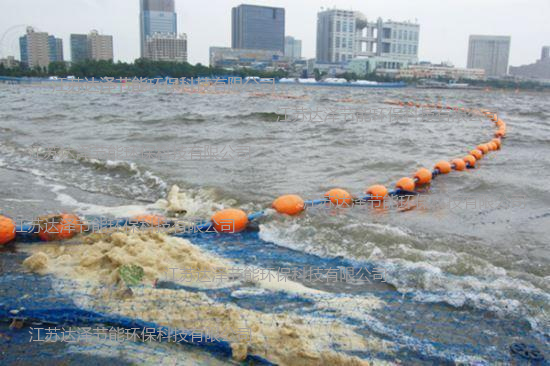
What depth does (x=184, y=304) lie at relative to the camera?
3354mm

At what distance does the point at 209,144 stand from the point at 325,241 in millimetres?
7542

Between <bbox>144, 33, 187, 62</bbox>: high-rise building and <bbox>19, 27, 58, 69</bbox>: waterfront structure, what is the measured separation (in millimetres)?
16240

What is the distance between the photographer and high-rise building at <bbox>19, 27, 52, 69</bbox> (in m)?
70.0

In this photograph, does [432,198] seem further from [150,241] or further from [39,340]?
[39,340]

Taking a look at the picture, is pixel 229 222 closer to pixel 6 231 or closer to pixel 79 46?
pixel 6 231

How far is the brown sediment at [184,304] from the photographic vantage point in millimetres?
2868

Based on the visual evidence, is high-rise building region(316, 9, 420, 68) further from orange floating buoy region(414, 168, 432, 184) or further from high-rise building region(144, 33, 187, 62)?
orange floating buoy region(414, 168, 432, 184)

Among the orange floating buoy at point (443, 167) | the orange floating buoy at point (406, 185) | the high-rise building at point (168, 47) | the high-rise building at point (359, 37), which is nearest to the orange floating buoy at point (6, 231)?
the orange floating buoy at point (406, 185)

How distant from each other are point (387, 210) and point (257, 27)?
495ft

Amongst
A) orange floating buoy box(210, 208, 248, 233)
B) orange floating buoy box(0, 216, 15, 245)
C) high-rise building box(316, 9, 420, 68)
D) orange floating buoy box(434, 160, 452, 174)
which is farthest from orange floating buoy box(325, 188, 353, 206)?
high-rise building box(316, 9, 420, 68)

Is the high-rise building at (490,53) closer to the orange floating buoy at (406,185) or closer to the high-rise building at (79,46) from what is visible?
the high-rise building at (79,46)

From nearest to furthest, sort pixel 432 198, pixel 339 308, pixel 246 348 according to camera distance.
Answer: pixel 246 348, pixel 339 308, pixel 432 198

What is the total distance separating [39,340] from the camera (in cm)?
294

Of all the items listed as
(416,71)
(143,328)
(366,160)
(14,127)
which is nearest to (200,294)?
(143,328)
